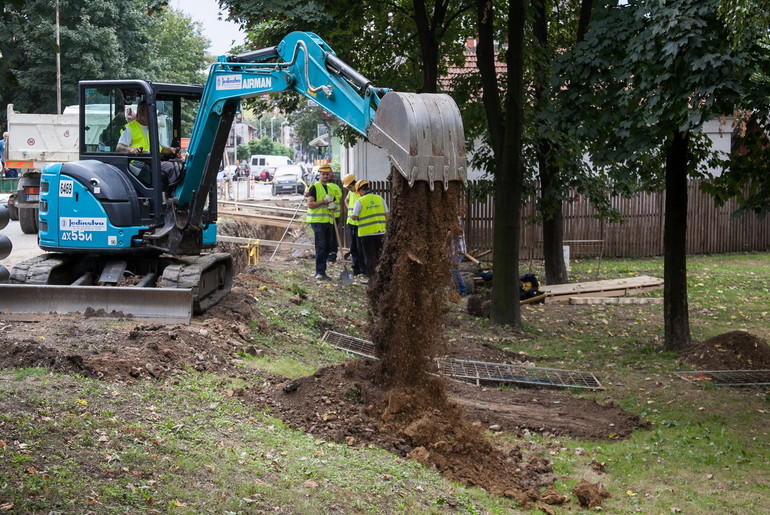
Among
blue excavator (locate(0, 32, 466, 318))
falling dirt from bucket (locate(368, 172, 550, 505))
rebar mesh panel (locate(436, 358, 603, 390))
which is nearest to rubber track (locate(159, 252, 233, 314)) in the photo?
blue excavator (locate(0, 32, 466, 318))

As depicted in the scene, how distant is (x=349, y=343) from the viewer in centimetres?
1207

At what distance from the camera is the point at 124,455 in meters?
5.81

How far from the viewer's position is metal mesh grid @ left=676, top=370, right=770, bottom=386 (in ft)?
33.9

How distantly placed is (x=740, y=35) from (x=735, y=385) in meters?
4.23

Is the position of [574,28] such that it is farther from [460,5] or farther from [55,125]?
[55,125]

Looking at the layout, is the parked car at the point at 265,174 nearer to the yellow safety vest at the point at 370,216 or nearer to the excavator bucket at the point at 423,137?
the yellow safety vest at the point at 370,216

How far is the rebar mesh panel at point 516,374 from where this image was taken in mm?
10328

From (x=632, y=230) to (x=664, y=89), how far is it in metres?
16.1

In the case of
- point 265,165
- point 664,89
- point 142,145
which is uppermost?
point 265,165

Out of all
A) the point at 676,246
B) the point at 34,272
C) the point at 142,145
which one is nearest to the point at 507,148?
the point at 676,246

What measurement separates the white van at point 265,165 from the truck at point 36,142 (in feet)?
123

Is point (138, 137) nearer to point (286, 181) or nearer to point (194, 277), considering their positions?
point (194, 277)

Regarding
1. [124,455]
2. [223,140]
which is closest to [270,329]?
[223,140]

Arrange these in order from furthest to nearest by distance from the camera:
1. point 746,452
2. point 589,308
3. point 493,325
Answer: point 589,308 → point 493,325 → point 746,452
